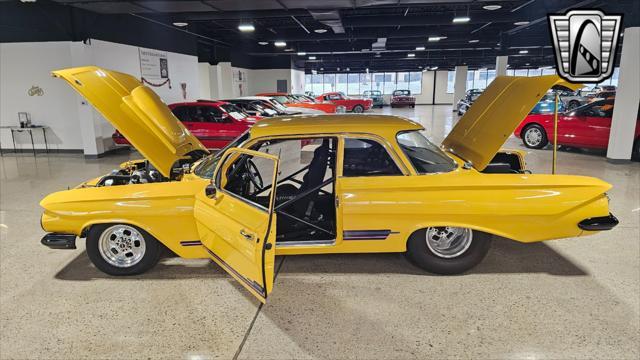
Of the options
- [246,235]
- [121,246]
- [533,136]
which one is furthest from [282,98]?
[246,235]

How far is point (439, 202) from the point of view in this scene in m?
3.41

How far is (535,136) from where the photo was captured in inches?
450

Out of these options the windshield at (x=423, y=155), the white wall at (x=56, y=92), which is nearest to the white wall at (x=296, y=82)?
the white wall at (x=56, y=92)

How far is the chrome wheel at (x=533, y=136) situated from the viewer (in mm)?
11370

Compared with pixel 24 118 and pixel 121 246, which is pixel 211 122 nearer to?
pixel 24 118

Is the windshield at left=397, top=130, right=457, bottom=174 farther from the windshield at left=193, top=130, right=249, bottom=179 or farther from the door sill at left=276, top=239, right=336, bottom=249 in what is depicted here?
the windshield at left=193, top=130, right=249, bottom=179

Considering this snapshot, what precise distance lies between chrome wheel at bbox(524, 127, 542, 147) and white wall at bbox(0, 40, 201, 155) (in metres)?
12.0

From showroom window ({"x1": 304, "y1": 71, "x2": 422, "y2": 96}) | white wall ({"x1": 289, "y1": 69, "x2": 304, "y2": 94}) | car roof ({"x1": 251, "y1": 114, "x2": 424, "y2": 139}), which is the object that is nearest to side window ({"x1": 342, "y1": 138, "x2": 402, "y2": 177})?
car roof ({"x1": 251, "y1": 114, "x2": 424, "y2": 139})

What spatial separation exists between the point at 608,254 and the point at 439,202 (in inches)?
88.8

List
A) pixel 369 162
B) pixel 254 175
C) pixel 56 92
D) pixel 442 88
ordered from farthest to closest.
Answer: pixel 442 88 → pixel 56 92 → pixel 254 175 → pixel 369 162

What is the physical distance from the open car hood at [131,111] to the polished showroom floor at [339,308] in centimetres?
119

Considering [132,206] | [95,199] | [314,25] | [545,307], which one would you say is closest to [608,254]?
[545,307]

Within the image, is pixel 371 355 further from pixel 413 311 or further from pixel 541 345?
pixel 541 345

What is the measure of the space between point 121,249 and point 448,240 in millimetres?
3090
